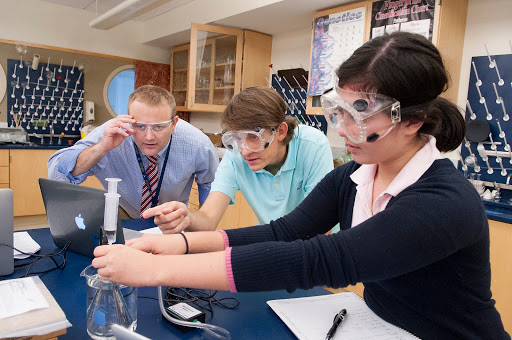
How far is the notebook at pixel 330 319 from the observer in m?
0.97

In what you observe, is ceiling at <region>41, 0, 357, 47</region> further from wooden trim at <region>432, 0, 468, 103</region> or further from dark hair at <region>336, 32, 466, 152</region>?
dark hair at <region>336, 32, 466, 152</region>

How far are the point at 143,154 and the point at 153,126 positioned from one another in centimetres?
32

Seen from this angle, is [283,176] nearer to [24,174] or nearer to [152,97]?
[152,97]

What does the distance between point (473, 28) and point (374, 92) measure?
2465 mm

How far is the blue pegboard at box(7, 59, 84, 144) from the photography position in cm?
501

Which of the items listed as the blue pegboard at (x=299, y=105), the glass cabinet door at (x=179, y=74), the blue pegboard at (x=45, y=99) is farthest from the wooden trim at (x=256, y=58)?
the blue pegboard at (x=45, y=99)

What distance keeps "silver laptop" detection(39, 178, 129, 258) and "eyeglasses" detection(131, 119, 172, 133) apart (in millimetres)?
607

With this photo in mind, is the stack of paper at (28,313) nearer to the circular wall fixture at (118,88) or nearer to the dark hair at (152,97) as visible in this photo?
the dark hair at (152,97)

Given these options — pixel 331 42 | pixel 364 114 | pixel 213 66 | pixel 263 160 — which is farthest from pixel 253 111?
pixel 213 66

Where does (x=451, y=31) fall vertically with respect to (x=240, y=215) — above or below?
above

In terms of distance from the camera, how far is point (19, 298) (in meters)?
0.90

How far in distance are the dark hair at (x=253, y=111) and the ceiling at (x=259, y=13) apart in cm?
215

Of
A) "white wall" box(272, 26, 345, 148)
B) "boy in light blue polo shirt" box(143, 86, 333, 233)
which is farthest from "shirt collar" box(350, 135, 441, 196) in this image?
"white wall" box(272, 26, 345, 148)

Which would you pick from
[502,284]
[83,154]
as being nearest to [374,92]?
[83,154]
